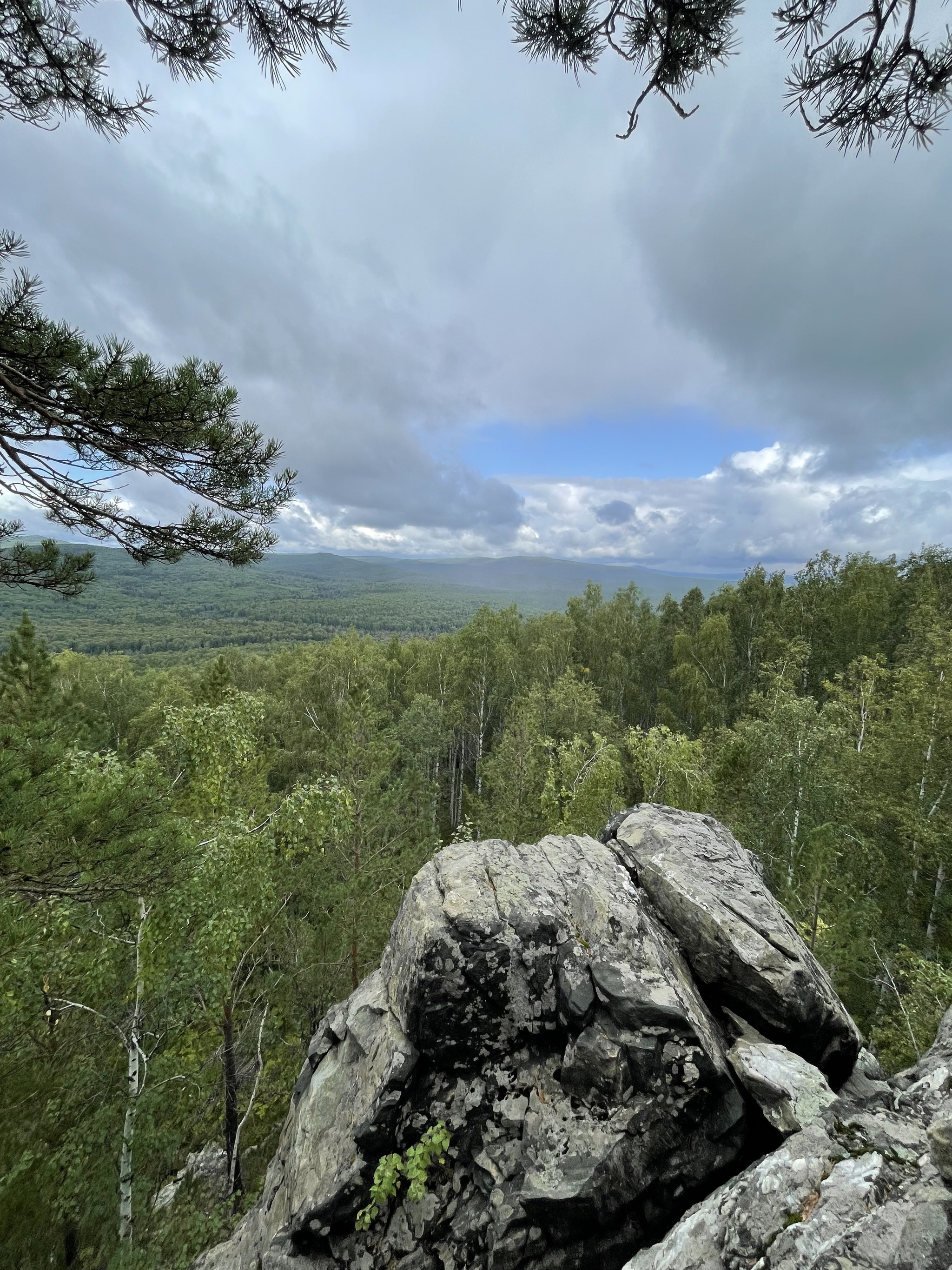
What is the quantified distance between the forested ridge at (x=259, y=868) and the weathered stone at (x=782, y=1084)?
5.79 meters

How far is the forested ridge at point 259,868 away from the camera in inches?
212

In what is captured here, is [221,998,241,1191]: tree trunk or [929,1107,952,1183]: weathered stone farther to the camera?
[221,998,241,1191]: tree trunk

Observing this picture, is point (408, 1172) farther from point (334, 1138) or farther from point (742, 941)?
point (742, 941)

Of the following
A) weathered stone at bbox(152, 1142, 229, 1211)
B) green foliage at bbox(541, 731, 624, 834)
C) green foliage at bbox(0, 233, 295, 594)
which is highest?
green foliage at bbox(0, 233, 295, 594)

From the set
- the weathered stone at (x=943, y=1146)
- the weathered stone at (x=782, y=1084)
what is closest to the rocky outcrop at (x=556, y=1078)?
the weathered stone at (x=782, y=1084)

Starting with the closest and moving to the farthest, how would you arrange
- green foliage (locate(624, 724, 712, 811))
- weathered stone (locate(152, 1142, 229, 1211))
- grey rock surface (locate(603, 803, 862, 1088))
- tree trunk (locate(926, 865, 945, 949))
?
grey rock surface (locate(603, 803, 862, 1088)) → weathered stone (locate(152, 1142, 229, 1211)) → tree trunk (locate(926, 865, 945, 949)) → green foliage (locate(624, 724, 712, 811))

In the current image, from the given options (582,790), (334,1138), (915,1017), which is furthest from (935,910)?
(334,1138)

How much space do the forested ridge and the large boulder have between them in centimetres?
250

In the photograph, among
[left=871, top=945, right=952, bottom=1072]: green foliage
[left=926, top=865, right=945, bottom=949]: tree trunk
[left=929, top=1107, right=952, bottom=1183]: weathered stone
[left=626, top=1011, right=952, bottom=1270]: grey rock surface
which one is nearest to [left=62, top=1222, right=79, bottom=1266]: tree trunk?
[left=626, top=1011, right=952, bottom=1270]: grey rock surface

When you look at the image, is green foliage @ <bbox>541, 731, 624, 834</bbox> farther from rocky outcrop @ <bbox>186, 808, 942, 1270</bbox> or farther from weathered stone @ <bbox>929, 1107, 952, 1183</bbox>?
weathered stone @ <bbox>929, 1107, 952, 1183</bbox>

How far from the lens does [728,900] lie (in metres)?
5.32

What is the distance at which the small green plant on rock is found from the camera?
3984 mm

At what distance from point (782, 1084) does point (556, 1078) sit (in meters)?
2.05

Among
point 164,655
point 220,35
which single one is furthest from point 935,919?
point 164,655
